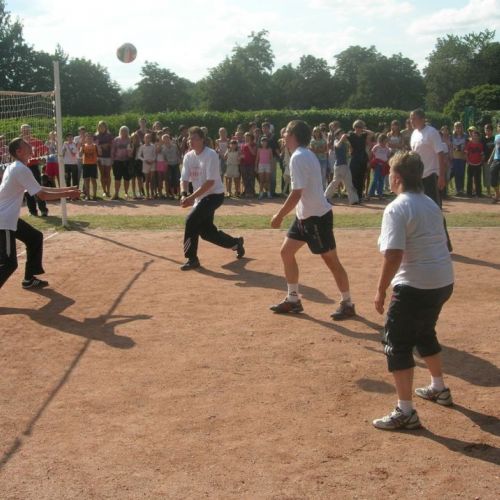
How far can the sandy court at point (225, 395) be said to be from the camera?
4.41 m

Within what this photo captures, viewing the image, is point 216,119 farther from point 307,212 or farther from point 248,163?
point 307,212

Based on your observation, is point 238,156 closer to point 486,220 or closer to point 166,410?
A: point 486,220

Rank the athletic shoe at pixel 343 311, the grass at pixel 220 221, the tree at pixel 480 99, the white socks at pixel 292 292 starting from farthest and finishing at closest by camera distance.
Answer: the tree at pixel 480 99
the grass at pixel 220 221
the white socks at pixel 292 292
the athletic shoe at pixel 343 311

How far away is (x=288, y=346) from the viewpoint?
691 cm

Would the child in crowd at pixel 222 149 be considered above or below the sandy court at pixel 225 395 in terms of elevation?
above

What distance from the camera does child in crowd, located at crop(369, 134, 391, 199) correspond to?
19109 mm

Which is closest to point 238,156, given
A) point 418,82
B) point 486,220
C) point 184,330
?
point 486,220

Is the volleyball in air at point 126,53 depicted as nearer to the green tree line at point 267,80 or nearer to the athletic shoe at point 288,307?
the athletic shoe at point 288,307

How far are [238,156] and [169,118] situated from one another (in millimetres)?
17726

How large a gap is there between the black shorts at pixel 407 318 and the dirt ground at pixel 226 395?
1.81 feet

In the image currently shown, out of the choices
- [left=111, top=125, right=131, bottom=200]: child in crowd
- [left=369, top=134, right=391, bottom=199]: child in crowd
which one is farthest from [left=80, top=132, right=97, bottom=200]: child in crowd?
[left=369, top=134, right=391, bottom=199]: child in crowd

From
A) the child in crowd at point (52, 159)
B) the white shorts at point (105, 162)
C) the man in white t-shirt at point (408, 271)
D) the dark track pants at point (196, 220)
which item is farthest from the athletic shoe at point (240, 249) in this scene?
the white shorts at point (105, 162)

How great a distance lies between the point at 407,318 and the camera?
4949 millimetres

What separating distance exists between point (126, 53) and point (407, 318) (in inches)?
671
